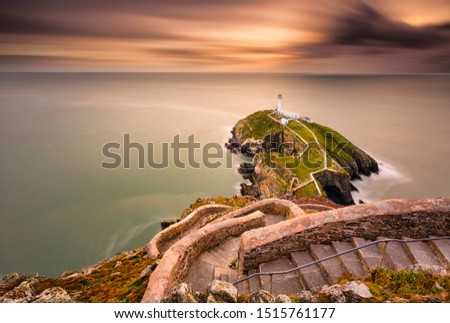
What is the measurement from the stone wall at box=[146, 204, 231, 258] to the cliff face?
594 inches

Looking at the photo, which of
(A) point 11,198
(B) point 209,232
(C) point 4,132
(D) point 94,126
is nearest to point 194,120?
(D) point 94,126

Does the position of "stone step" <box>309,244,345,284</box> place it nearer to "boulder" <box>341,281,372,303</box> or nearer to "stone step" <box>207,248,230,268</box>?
"boulder" <box>341,281,372,303</box>

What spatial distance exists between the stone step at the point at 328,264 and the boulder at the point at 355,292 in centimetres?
96

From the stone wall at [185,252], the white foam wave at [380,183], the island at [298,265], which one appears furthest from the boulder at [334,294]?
the white foam wave at [380,183]

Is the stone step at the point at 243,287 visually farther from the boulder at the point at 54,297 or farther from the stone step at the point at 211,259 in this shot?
the boulder at the point at 54,297

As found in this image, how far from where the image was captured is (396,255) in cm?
484

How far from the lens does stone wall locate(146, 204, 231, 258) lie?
31.0 feet

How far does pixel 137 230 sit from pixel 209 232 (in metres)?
19.6

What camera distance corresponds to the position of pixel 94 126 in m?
71.8

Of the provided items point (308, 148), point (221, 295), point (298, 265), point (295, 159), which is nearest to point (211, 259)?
point (298, 265)

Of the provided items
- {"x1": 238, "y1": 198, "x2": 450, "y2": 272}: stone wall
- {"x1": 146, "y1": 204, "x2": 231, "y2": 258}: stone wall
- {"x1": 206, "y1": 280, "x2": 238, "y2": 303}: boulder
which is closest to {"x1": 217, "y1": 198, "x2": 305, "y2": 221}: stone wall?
{"x1": 146, "y1": 204, "x2": 231, "y2": 258}: stone wall

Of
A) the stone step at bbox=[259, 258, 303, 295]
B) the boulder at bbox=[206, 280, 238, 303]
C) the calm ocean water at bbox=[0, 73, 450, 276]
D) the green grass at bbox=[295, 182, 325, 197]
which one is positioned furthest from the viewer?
the green grass at bbox=[295, 182, 325, 197]

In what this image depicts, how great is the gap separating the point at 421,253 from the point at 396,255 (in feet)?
1.49
